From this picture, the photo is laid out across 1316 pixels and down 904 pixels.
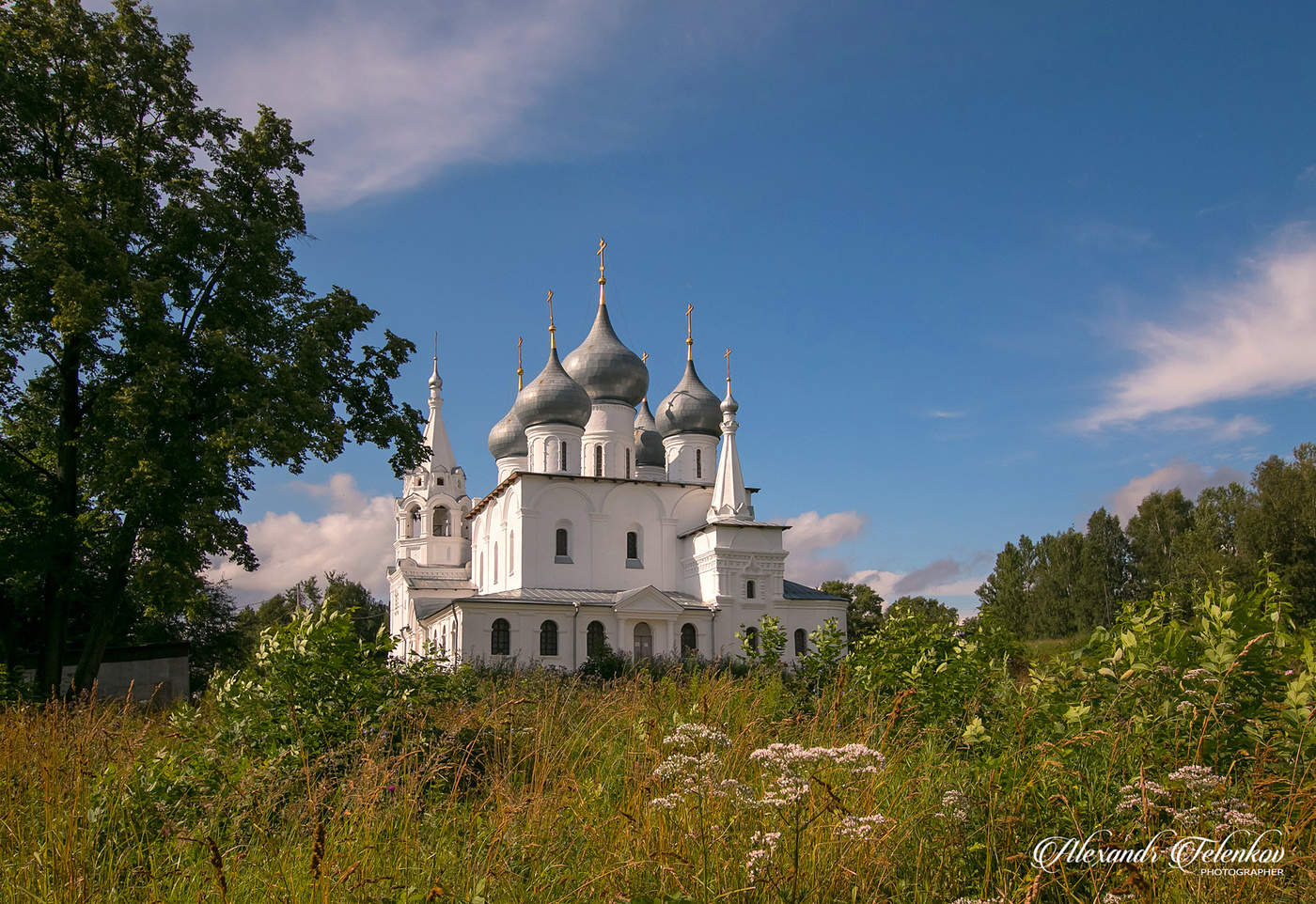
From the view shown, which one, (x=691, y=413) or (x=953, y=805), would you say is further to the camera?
(x=691, y=413)

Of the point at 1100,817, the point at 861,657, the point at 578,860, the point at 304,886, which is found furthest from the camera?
the point at 861,657

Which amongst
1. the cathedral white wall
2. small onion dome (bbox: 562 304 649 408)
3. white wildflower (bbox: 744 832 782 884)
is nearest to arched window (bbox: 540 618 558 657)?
the cathedral white wall

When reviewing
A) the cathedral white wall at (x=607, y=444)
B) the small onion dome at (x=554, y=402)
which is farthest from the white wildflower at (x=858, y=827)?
the cathedral white wall at (x=607, y=444)

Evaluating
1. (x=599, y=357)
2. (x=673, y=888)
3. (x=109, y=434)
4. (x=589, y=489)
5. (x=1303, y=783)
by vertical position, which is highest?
(x=599, y=357)

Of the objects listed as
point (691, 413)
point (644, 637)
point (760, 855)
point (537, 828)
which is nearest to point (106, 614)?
point (537, 828)

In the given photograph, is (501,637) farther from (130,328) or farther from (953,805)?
(953,805)

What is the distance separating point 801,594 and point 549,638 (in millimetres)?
9480

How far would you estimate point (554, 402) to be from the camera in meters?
35.6

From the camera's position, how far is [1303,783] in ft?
13.9

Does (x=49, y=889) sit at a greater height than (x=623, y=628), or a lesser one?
lesser

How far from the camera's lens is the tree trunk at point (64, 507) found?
15.2m

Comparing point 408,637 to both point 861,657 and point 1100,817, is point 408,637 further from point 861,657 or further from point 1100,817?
point 1100,817

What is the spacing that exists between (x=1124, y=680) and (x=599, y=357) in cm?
3430

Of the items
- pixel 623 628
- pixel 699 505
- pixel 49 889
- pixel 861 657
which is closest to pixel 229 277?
pixel 861 657
